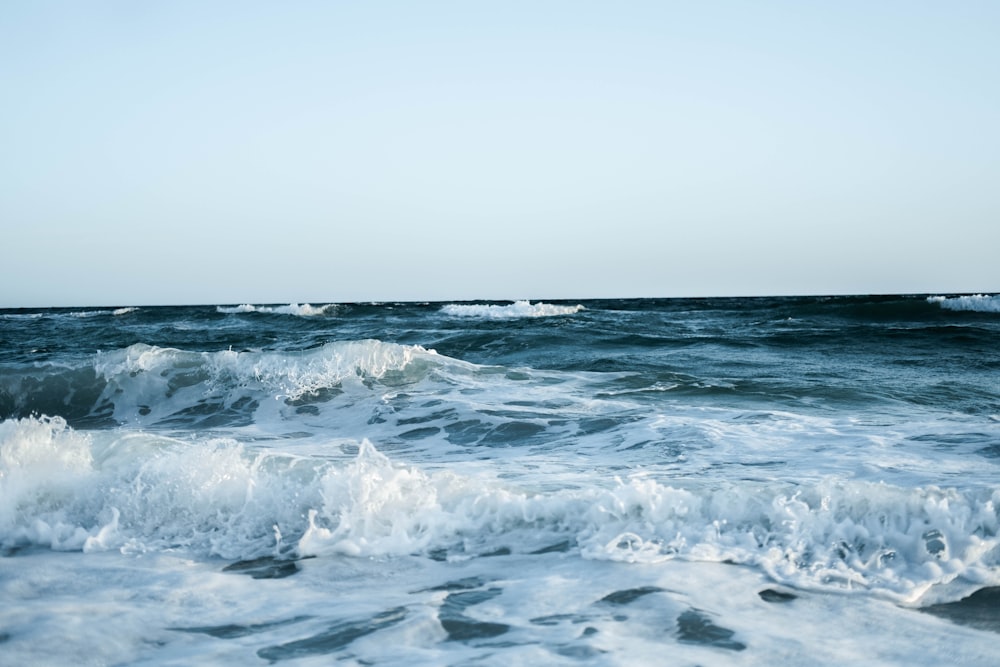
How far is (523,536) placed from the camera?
417cm

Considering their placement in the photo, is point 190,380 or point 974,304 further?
point 974,304

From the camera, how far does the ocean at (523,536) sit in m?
2.92

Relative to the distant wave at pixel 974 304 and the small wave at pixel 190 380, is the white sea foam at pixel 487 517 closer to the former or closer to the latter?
the small wave at pixel 190 380

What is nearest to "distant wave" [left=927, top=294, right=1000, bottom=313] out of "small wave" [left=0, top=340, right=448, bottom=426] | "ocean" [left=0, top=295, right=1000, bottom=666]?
"ocean" [left=0, top=295, right=1000, bottom=666]

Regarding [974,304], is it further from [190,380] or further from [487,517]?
[487,517]

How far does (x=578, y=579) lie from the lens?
3521mm

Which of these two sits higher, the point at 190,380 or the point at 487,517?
the point at 190,380

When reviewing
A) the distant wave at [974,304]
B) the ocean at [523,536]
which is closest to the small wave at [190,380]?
the ocean at [523,536]

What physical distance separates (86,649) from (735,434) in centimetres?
537

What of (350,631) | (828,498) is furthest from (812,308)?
(350,631)

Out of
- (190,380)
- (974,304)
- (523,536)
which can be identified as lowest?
(523,536)

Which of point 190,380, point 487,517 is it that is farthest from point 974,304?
point 487,517

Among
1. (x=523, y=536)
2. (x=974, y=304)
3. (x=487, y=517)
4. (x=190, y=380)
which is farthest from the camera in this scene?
(x=974, y=304)

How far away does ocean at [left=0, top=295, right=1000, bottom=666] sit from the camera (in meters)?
2.92
